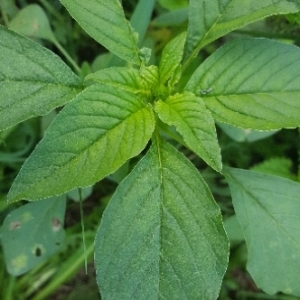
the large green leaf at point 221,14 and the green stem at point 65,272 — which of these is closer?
the large green leaf at point 221,14

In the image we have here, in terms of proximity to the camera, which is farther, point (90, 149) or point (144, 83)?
point (144, 83)

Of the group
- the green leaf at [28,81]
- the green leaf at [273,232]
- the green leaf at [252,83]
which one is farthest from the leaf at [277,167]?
the green leaf at [28,81]

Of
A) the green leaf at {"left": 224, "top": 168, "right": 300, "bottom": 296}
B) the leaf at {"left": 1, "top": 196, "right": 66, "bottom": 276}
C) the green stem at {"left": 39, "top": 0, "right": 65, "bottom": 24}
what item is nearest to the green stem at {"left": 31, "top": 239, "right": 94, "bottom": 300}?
the leaf at {"left": 1, "top": 196, "right": 66, "bottom": 276}

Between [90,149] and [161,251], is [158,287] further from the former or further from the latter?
[90,149]

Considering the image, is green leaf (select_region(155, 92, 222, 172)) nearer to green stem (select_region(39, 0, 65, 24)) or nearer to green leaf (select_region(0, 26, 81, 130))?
green leaf (select_region(0, 26, 81, 130))

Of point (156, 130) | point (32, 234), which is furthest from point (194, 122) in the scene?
point (32, 234)

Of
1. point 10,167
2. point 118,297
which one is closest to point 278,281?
point 118,297

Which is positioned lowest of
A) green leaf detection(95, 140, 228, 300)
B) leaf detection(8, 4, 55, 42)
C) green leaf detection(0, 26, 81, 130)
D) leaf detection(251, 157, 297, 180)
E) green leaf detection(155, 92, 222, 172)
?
leaf detection(251, 157, 297, 180)

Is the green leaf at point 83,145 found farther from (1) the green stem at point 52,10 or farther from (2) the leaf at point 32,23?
(1) the green stem at point 52,10
